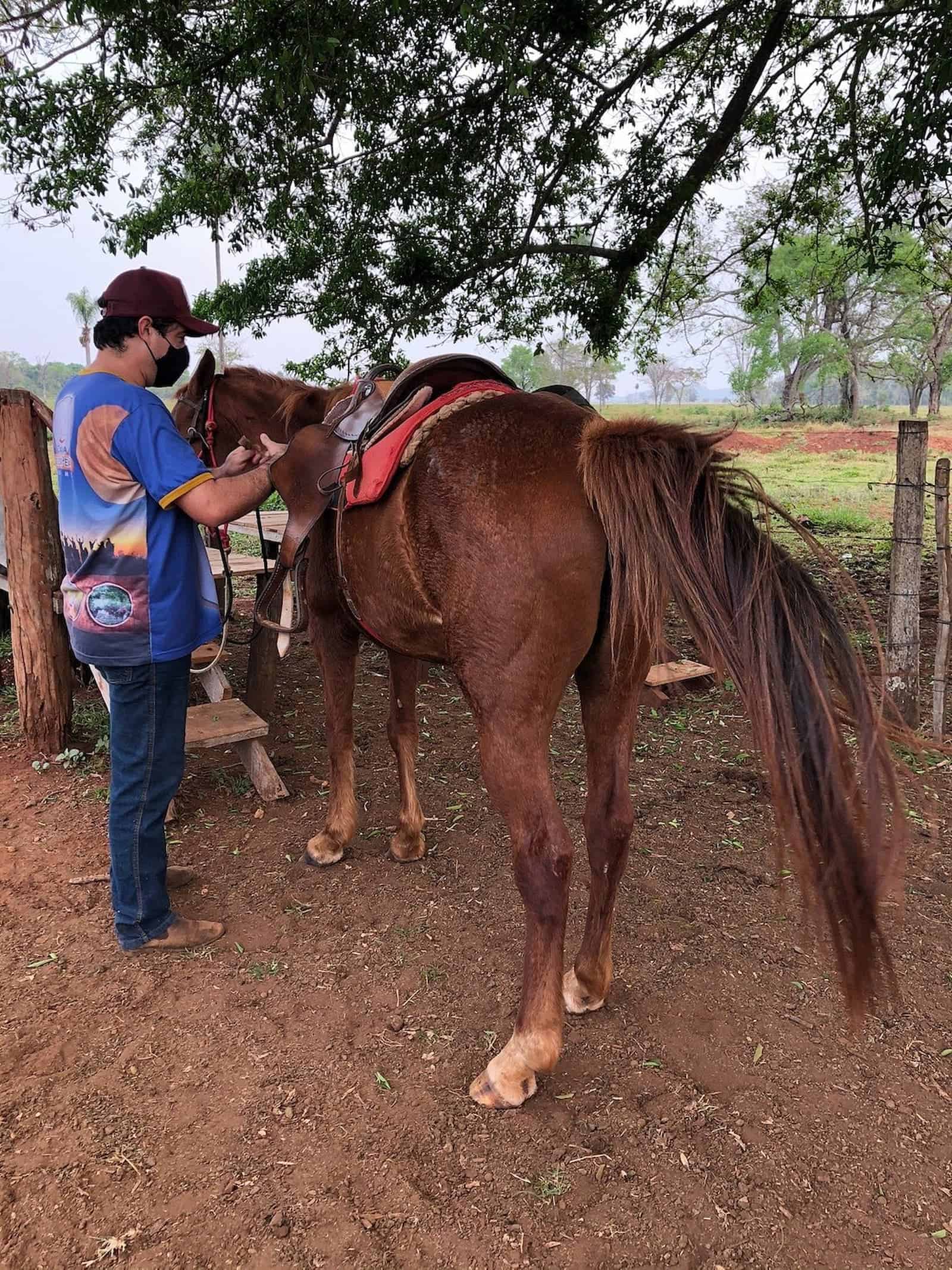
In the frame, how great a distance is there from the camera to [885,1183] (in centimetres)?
178

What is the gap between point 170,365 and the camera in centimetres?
246

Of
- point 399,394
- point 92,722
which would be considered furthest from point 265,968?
point 92,722

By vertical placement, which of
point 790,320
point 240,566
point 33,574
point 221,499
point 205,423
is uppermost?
point 790,320

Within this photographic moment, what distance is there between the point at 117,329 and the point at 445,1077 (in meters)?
2.54

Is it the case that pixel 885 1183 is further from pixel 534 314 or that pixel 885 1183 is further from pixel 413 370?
pixel 534 314

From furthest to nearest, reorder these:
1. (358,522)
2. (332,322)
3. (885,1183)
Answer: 1. (332,322)
2. (358,522)
3. (885,1183)

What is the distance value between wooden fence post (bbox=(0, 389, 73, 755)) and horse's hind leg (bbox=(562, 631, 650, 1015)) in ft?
11.0

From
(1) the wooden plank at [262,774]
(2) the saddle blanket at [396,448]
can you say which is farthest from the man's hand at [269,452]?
(1) the wooden plank at [262,774]

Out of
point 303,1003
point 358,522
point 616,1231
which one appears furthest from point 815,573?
point 303,1003

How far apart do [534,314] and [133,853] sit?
21.7 ft

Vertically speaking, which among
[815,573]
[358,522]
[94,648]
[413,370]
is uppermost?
[413,370]

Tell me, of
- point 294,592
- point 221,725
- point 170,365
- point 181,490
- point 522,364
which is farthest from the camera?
point 522,364

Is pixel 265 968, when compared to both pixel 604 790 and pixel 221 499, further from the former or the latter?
pixel 221 499

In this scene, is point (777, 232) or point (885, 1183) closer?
point (885, 1183)
